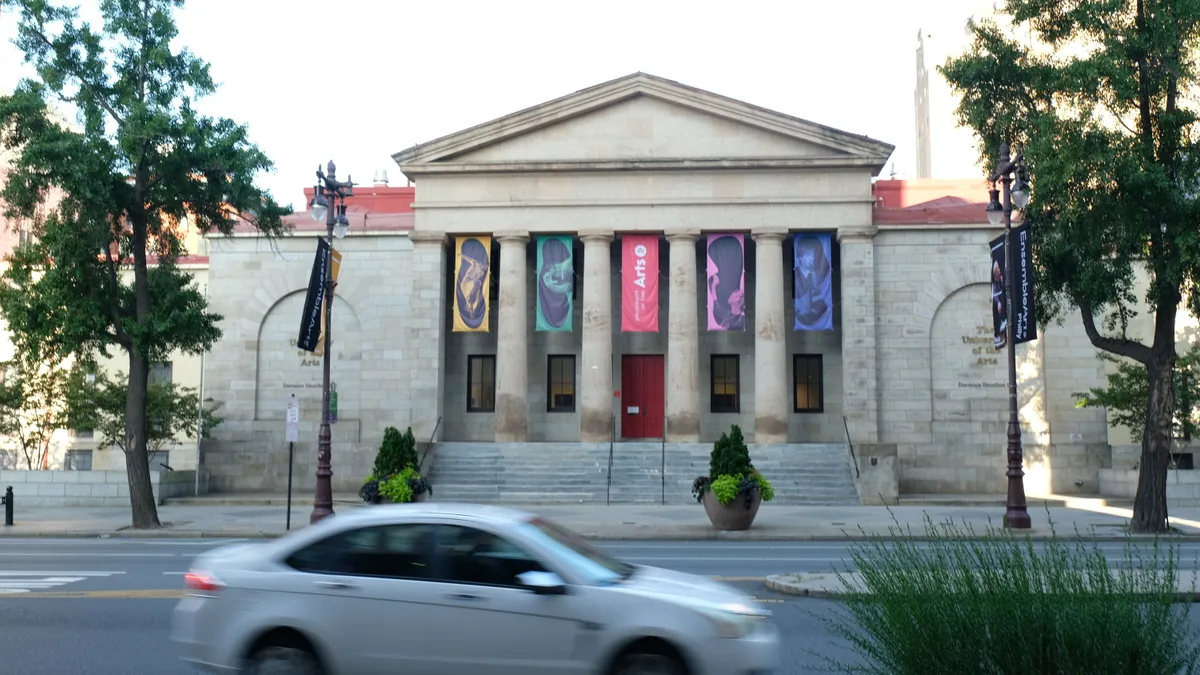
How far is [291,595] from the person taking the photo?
8023 millimetres

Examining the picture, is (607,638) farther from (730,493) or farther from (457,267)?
(457,267)

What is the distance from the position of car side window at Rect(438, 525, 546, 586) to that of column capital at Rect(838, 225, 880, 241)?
30.8 metres

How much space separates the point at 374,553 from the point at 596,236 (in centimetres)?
3002

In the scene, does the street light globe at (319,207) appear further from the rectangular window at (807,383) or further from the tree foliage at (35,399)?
the rectangular window at (807,383)

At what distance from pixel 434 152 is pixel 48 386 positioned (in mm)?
15311

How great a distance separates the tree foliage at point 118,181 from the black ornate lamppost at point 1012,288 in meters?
16.9

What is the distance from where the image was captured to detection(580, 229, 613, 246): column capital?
37.7 m

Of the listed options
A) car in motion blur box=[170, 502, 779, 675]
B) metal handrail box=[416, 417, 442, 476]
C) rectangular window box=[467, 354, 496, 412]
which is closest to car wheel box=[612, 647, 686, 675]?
car in motion blur box=[170, 502, 779, 675]

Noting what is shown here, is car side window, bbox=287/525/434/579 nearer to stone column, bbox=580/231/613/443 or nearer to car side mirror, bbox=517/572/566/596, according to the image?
car side mirror, bbox=517/572/566/596

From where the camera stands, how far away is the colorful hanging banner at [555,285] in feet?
123

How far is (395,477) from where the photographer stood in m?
25.2

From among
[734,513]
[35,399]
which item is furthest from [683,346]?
[35,399]

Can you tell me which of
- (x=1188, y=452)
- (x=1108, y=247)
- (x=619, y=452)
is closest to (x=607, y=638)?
(x=1108, y=247)

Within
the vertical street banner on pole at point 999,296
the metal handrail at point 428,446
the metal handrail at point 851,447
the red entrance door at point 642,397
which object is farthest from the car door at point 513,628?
the red entrance door at point 642,397
